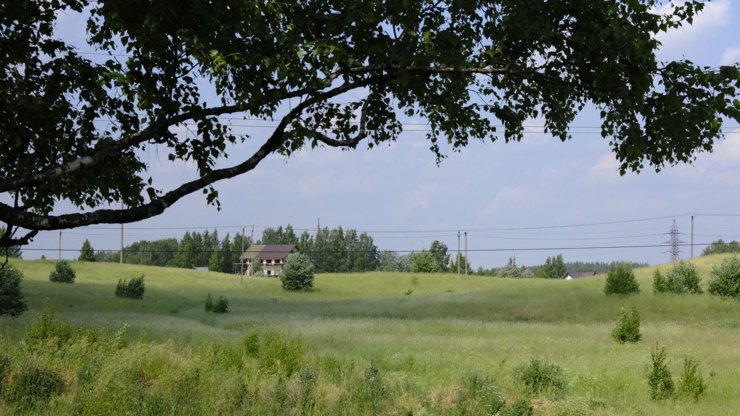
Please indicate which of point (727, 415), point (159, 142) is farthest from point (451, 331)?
point (159, 142)

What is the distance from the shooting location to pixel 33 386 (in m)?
9.89

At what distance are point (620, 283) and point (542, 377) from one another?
32426mm

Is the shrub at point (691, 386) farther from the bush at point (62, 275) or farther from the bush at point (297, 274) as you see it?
the bush at point (297, 274)

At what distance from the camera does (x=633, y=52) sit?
6.68 metres

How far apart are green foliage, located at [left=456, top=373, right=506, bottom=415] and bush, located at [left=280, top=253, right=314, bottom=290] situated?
59.9 meters

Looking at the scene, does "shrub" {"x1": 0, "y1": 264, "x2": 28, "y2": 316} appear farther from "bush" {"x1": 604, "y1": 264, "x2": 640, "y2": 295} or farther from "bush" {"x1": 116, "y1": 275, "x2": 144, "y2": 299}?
"bush" {"x1": 604, "y1": 264, "x2": 640, "y2": 295}

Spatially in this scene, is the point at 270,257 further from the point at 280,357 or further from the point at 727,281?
the point at 280,357

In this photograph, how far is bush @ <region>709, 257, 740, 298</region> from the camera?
40.5 m

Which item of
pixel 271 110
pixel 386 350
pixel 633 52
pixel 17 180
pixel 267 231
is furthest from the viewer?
pixel 267 231

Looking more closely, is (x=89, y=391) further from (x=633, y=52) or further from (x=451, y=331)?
(x=451, y=331)

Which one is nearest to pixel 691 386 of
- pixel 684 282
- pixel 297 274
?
pixel 684 282

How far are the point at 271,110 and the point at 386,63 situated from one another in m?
2.01

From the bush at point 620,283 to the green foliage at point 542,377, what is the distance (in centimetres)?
3135

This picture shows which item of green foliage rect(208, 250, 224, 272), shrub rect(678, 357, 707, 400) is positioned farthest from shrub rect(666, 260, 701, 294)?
green foliage rect(208, 250, 224, 272)
